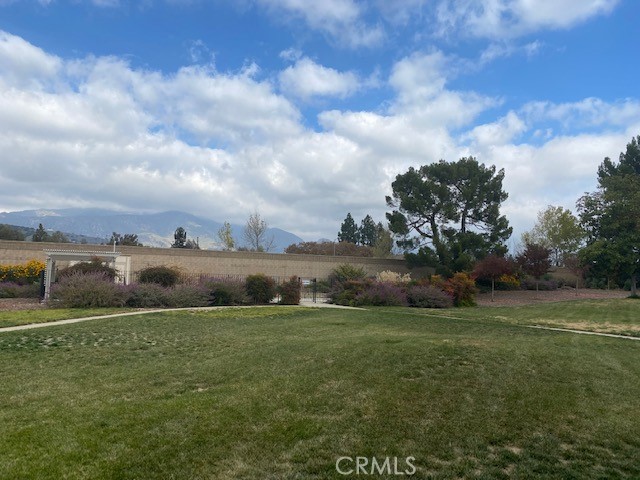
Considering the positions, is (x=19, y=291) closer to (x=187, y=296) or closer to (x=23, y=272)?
(x=23, y=272)

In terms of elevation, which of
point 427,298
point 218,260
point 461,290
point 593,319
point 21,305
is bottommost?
point 593,319

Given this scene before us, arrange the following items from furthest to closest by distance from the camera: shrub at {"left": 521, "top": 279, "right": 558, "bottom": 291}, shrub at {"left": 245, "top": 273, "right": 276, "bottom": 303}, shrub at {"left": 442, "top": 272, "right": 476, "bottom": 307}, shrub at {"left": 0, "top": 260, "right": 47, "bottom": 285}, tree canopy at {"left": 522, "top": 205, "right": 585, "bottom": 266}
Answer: tree canopy at {"left": 522, "top": 205, "right": 585, "bottom": 266} < shrub at {"left": 521, "top": 279, "right": 558, "bottom": 291} < shrub at {"left": 442, "top": 272, "right": 476, "bottom": 307} < shrub at {"left": 0, "top": 260, "right": 47, "bottom": 285} < shrub at {"left": 245, "top": 273, "right": 276, "bottom": 303}

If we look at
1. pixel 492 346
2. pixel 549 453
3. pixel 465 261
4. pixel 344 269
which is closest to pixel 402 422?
pixel 549 453

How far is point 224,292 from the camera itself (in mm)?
21391

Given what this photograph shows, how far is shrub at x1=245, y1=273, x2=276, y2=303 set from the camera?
22.6 m

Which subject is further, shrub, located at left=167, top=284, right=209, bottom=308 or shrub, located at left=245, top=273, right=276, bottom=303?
shrub, located at left=245, top=273, right=276, bottom=303

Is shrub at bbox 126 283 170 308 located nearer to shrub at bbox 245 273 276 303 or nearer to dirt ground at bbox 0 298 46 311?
dirt ground at bbox 0 298 46 311

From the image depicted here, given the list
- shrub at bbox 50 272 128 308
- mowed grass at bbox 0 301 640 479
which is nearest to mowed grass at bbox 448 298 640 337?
mowed grass at bbox 0 301 640 479

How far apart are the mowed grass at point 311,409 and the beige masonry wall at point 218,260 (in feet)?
70.7

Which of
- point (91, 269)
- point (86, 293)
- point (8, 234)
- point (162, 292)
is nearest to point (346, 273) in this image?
point (162, 292)

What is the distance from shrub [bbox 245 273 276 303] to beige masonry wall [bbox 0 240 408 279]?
7127 mm

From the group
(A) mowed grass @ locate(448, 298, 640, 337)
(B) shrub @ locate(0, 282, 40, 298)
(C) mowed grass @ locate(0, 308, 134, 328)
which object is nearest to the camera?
(C) mowed grass @ locate(0, 308, 134, 328)

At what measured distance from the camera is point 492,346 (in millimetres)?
8953

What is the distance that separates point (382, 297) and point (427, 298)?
2567mm
